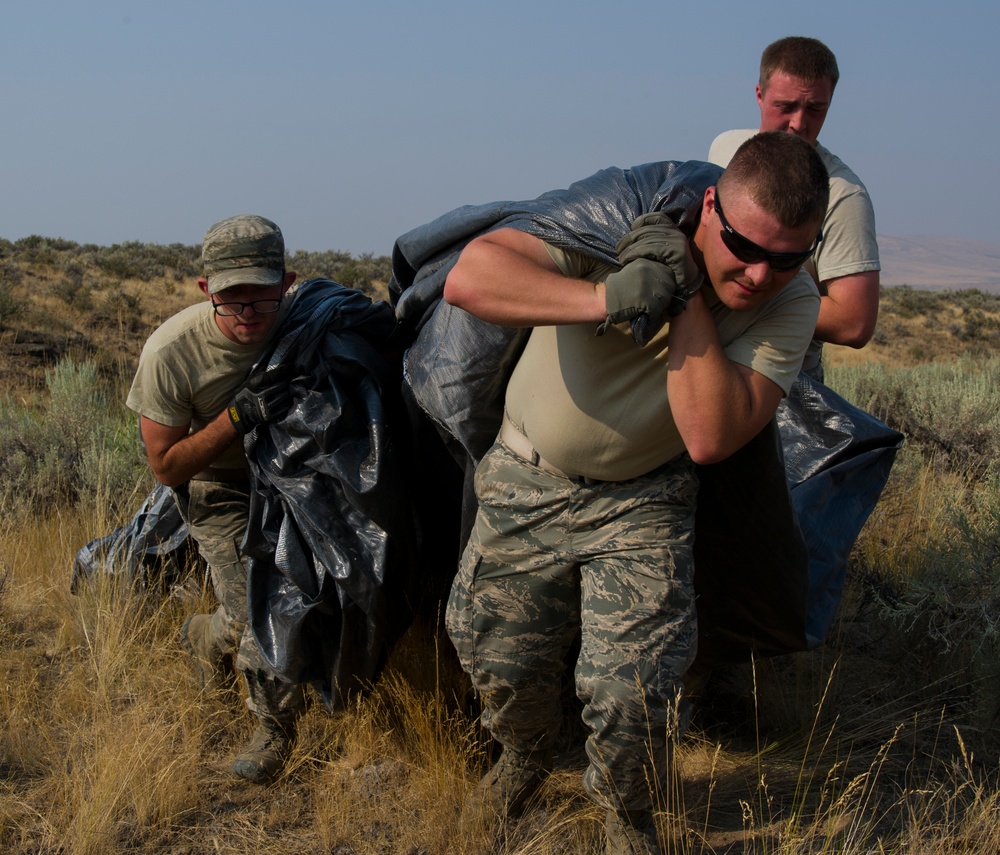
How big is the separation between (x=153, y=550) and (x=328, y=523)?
1474 millimetres

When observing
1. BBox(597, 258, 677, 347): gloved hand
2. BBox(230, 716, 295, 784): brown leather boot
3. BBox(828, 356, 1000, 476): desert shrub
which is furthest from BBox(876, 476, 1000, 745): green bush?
BBox(230, 716, 295, 784): brown leather boot

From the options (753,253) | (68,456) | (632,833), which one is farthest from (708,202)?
(68,456)

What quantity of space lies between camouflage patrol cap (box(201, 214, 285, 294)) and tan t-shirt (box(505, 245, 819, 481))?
46.1 inches

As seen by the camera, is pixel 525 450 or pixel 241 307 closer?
pixel 525 450

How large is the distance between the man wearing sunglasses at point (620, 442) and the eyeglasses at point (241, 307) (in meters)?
1.00

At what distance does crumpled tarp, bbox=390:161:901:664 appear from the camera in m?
2.80

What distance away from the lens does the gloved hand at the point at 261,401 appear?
3.42 metres

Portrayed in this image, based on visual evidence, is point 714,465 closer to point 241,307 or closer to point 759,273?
point 759,273

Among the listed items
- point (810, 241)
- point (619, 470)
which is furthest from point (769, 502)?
point (810, 241)

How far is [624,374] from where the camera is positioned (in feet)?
9.09

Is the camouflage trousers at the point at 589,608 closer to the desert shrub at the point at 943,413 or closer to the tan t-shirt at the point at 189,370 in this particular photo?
the tan t-shirt at the point at 189,370

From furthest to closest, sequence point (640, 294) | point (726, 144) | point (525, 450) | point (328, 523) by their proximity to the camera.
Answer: point (726, 144)
point (328, 523)
point (525, 450)
point (640, 294)

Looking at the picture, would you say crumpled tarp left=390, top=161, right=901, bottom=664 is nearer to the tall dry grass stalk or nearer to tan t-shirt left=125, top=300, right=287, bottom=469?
the tall dry grass stalk

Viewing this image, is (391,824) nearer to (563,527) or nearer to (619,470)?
(563,527)
